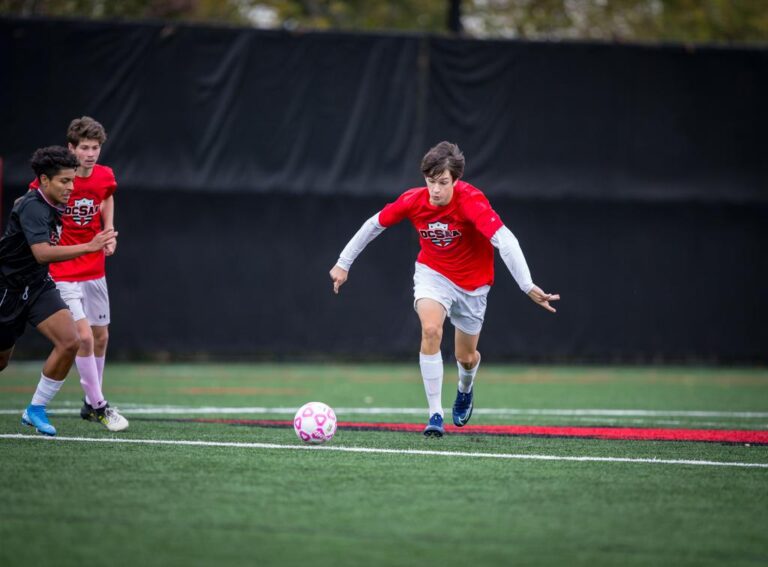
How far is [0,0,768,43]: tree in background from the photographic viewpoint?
87.9 ft

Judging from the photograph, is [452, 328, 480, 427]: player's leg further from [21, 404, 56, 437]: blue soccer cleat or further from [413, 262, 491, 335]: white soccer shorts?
[21, 404, 56, 437]: blue soccer cleat

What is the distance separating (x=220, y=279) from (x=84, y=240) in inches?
334

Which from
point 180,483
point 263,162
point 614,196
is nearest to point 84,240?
point 180,483

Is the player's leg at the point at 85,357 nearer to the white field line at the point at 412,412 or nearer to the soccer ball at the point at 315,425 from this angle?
the white field line at the point at 412,412

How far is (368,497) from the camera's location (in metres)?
5.41

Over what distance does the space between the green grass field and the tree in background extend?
60.9ft

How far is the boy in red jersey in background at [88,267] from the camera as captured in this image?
8.30m

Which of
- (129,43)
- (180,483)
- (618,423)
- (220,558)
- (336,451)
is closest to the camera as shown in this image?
(220,558)

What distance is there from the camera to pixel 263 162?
1700 cm

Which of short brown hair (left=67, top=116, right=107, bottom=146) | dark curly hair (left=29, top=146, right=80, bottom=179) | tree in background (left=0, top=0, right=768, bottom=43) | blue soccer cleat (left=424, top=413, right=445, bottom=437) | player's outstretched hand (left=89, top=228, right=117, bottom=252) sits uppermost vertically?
tree in background (left=0, top=0, right=768, bottom=43)

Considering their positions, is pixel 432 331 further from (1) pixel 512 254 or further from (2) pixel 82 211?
(2) pixel 82 211

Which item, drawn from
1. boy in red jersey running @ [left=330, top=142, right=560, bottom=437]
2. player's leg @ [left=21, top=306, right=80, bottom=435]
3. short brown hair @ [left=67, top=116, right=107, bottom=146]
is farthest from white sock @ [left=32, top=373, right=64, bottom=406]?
boy in red jersey running @ [left=330, top=142, right=560, bottom=437]

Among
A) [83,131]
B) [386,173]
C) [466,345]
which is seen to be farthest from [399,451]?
[386,173]

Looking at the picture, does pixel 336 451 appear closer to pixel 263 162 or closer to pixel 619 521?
pixel 619 521
